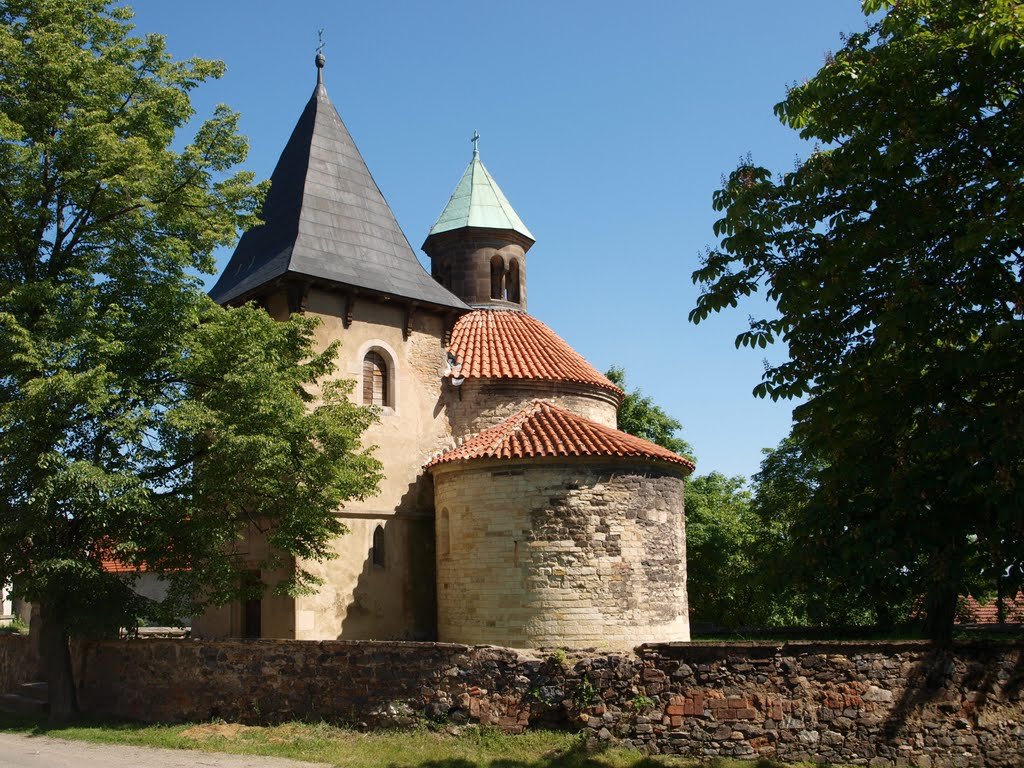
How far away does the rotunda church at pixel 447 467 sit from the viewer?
16000 mm

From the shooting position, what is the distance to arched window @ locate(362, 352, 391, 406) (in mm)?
18547

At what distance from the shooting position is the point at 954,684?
10609 mm

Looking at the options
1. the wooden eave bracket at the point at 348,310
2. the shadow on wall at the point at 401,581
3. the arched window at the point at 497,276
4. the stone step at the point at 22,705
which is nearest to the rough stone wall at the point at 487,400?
the shadow on wall at the point at 401,581

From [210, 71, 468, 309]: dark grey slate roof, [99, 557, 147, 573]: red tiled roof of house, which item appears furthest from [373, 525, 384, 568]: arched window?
[210, 71, 468, 309]: dark grey slate roof

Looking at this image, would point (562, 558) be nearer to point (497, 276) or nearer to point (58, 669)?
point (58, 669)

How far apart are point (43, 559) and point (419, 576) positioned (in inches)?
280

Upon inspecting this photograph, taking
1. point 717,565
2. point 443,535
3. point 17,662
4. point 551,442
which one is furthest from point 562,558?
point 717,565

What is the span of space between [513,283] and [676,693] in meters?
15.4

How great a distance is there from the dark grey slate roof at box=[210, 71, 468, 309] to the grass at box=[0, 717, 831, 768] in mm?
8458

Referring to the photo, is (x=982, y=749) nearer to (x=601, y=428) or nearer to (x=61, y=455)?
(x=601, y=428)

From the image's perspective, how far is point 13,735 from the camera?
13984 mm

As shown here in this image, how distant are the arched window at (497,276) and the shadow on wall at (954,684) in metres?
16.2

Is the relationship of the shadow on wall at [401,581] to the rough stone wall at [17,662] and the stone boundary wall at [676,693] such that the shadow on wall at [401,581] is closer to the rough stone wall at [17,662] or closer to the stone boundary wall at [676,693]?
the stone boundary wall at [676,693]

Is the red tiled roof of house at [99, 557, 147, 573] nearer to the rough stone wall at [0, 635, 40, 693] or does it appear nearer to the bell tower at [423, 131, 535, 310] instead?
the rough stone wall at [0, 635, 40, 693]
